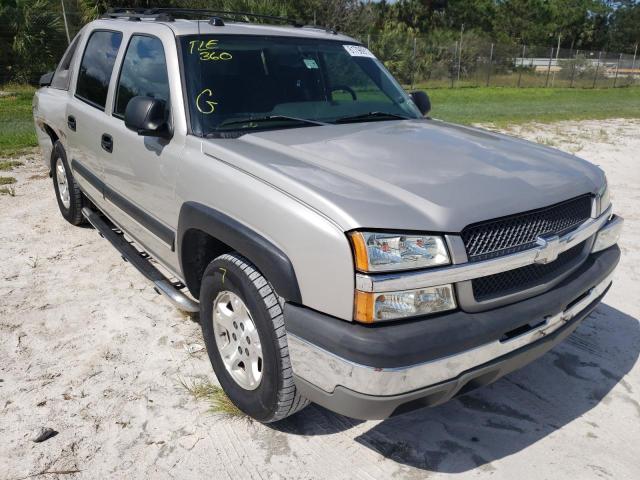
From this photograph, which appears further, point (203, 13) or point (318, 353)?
point (203, 13)

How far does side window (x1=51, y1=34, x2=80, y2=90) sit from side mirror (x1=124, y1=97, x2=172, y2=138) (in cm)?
225

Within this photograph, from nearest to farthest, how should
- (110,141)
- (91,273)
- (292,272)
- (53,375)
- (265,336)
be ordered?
(292,272) → (265,336) → (53,375) → (110,141) → (91,273)

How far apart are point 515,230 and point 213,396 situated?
5.58 ft

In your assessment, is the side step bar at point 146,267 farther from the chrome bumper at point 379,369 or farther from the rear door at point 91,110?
the chrome bumper at point 379,369

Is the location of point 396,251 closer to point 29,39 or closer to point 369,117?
point 369,117

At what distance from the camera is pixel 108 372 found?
123 inches

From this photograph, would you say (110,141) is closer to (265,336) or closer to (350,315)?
(265,336)

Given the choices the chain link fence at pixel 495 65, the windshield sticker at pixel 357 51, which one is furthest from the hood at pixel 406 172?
the chain link fence at pixel 495 65

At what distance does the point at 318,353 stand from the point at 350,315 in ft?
0.63

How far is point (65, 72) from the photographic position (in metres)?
4.96

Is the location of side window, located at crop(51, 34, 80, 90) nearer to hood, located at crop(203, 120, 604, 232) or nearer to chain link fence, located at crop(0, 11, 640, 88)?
hood, located at crop(203, 120, 604, 232)

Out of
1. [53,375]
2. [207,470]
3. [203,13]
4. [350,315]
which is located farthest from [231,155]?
[203,13]

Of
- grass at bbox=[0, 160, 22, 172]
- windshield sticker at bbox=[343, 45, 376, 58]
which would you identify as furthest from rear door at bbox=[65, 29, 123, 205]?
grass at bbox=[0, 160, 22, 172]

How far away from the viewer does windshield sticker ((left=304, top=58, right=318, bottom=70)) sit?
141 inches
